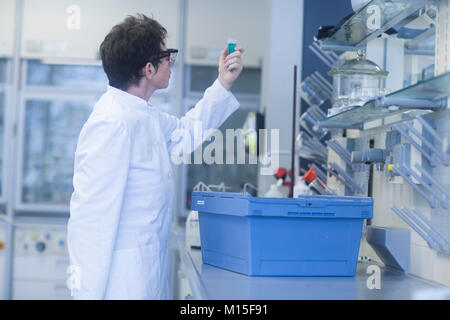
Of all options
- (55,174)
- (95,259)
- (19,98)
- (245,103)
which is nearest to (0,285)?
(55,174)

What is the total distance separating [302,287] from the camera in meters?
1.39

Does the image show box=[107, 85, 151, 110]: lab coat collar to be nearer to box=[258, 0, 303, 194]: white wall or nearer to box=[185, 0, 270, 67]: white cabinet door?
box=[258, 0, 303, 194]: white wall

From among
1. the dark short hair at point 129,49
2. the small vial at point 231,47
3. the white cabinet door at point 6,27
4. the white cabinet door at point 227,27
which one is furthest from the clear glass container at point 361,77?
the white cabinet door at point 6,27

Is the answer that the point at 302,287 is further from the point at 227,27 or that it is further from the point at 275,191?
the point at 227,27

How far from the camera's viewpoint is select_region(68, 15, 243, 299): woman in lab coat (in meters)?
1.49

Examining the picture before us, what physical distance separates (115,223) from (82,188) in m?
0.13

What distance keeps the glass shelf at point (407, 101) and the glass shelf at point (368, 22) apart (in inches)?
11.1

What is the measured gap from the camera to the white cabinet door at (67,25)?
4.03 metres

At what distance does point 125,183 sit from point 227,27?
2.77m

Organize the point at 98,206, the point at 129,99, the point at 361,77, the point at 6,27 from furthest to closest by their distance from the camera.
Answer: the point at 6,27, the point at 361,77, the point at 129,99, the point at 98,206

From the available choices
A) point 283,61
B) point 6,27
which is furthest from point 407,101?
point 6,27

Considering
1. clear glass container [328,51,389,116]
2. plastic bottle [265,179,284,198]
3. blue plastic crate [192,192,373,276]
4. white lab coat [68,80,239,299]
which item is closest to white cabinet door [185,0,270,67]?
plastic bottle [265,179,284,198]

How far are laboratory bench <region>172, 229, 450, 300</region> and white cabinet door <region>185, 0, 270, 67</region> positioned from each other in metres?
2.65
